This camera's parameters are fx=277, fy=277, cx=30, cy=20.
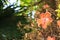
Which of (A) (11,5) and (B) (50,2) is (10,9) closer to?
(A) (11,5)

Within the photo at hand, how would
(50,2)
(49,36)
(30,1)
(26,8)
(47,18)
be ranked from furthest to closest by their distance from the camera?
1. (26,8)
2. (30,1)
3. (50,2)
4. (49,36)
5. (47,18)

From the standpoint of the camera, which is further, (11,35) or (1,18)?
(1,18)

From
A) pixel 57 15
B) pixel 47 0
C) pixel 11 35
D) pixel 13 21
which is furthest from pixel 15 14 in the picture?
pixel 57 15

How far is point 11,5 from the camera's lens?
24.2 ft

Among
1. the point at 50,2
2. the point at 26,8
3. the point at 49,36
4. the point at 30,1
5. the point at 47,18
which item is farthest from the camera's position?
the point at 26,8

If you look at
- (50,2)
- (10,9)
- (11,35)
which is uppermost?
(50,2)

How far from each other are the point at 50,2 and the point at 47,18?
1.00 meters

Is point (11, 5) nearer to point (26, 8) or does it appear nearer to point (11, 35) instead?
point (26, 8)

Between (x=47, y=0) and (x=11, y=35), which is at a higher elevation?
(x=47, y=0)

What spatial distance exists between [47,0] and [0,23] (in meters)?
2.15

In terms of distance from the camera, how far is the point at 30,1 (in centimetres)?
667

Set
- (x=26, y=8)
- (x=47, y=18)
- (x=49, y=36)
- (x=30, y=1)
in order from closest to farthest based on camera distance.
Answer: (x=47, y=18) < (x=49, y=36) < (x=30, y=1) < (x=26, y=8)

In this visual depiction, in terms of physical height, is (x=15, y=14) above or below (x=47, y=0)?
below

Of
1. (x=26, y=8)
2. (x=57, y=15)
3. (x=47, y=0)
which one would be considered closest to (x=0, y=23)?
(x=26, y=8)
